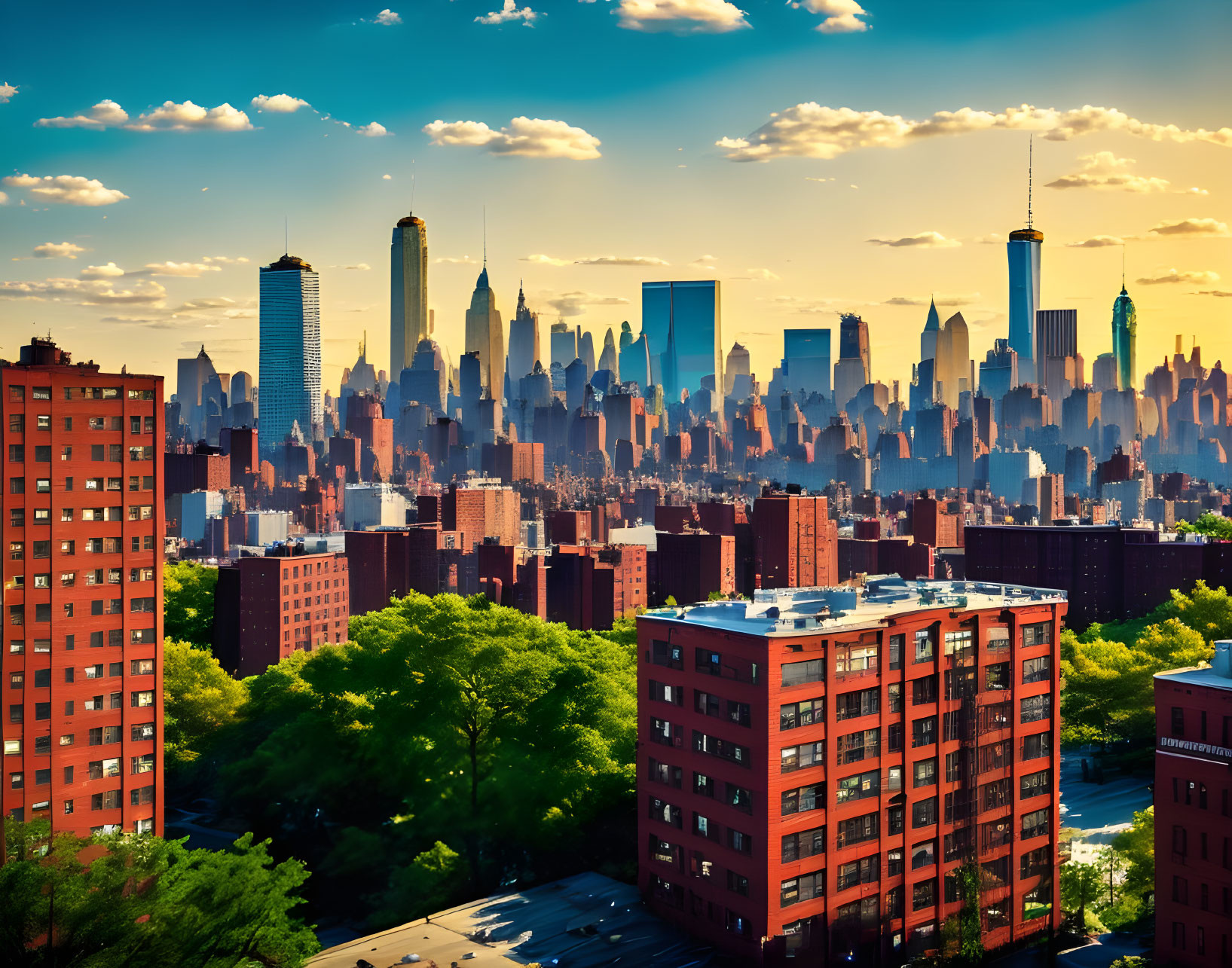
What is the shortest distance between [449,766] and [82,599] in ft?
44.1

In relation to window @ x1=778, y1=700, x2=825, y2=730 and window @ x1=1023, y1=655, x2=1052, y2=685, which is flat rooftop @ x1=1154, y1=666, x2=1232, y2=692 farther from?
window @ x1=778, y1=700, x2=825, y2=730

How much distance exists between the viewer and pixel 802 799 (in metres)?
31.0

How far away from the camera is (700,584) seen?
3578 inches

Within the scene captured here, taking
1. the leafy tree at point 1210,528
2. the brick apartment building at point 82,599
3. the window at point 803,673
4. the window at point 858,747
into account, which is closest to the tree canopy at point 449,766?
the brick apartment building at point 82,599

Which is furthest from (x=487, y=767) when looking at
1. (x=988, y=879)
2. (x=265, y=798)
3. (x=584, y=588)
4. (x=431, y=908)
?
(x=584, y=588)

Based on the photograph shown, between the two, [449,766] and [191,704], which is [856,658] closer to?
[449,766]

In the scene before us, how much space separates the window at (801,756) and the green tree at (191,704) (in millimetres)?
30244

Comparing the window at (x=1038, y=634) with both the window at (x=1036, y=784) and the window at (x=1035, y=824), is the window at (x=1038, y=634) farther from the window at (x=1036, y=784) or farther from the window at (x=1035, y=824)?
the window at (x=1035, y=824)

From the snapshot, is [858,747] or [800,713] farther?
[858,747]

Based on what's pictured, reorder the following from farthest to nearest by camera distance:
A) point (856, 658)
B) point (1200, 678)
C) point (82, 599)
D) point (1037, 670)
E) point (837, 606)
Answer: point (1037, 670), point (82, 599), point (837, 606), point (1200, 678), point (856, 658)

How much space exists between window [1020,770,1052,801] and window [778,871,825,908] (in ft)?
26.9

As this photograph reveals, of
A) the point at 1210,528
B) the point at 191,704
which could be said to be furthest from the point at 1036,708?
the point at 1210,528

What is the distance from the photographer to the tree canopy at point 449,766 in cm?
3847

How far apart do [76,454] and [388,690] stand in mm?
14991
